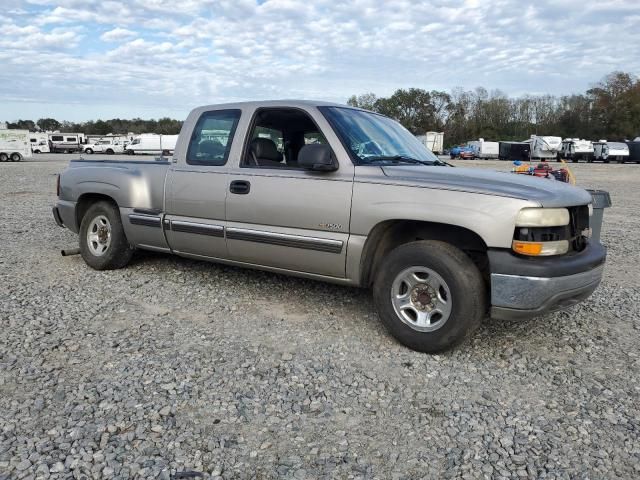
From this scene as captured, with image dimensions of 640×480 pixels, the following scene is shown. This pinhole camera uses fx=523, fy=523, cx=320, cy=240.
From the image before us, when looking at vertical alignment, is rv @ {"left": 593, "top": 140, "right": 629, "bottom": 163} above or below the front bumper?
above

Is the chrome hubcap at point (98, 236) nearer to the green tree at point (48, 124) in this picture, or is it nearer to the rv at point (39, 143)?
the rv at point (39, 143)

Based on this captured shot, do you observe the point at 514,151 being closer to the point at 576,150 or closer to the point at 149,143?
the point at 576,150

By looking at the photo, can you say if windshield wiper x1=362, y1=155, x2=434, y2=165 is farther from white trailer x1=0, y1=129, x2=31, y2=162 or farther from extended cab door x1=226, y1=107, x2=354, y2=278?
white trailer x1=0, y1=129, x2=31, y2=162

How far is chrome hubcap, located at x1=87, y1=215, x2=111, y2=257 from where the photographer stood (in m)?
5.95

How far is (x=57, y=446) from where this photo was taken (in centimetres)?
262

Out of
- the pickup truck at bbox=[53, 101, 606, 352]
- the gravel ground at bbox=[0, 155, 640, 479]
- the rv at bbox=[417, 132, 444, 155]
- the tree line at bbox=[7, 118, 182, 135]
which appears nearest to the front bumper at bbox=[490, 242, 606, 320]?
the pickup truck at bbox=[53, 101, 606, 352]

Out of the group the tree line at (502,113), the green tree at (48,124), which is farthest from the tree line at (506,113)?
the green tree at (48,124)

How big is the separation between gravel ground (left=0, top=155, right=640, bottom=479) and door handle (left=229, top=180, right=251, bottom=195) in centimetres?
106

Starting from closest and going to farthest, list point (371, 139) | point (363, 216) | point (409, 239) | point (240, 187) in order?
point (363, 216) < point (409, 239) < point (371, 139) < point (240, 187)

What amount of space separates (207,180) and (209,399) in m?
2.38

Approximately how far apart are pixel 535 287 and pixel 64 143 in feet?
238

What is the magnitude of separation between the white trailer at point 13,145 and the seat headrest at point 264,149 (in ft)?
125

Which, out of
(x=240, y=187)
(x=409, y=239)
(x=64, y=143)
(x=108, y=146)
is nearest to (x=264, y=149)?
(x=240, y=187)

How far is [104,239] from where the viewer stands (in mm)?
5984
